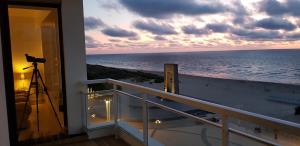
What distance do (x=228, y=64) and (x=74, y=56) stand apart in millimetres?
28350

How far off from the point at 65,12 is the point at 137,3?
12.1m

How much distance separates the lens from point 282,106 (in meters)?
20.0

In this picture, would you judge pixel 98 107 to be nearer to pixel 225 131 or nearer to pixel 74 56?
pixel 74 56

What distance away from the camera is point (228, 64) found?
29.2 metres

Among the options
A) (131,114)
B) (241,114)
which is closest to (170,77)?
(131,114)

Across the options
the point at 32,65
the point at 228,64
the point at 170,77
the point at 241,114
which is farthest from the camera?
the point at 228,64

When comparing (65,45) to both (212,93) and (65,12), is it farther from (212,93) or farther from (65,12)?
(212,93)

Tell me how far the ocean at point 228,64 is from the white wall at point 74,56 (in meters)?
18.4

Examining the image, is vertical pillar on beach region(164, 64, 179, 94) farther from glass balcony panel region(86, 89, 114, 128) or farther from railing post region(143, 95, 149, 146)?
railing post region(143, 95, 149, 146)

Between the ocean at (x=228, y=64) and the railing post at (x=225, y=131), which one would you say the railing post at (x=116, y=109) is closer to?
the railing post at (x=225, y=131)

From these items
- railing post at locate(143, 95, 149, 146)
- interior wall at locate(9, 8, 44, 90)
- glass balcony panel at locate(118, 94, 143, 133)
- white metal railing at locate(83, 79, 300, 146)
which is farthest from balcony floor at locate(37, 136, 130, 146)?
interior wall at locate(9, 8, 44, 90)

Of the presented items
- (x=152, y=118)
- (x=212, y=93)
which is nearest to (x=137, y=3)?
(x=212, y=93)

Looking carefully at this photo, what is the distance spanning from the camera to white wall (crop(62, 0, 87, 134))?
3256mm

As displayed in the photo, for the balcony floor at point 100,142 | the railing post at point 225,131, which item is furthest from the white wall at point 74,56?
the railing post at point 225,131
